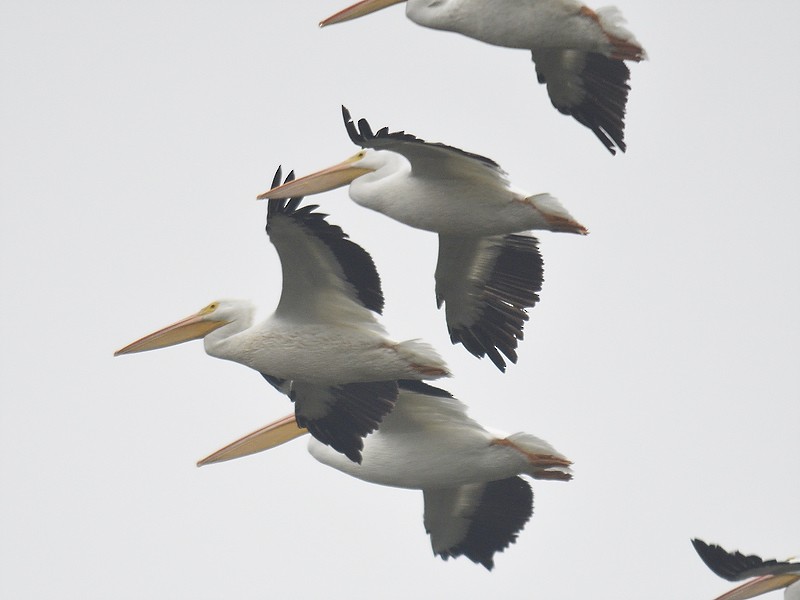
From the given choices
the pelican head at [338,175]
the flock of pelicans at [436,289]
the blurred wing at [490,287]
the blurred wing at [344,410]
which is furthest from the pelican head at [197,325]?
the blurred wing at [490,287]

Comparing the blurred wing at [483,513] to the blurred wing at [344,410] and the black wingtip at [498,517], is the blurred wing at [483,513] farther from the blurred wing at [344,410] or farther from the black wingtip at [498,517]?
the blurred wing at [344,410]

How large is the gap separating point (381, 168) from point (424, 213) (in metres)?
0.88

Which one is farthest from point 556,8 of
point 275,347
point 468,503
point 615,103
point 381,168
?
point 468,503

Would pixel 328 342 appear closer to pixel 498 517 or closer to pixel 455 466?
pixel 455 466

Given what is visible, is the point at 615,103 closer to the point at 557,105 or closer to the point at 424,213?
the point at 557,105

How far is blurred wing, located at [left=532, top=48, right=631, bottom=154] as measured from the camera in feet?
48.8

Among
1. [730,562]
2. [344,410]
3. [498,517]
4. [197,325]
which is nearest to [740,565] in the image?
[730,562]

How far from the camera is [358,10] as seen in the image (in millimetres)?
15305

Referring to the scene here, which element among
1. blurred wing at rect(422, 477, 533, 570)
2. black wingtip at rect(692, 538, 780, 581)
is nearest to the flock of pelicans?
black wingtip at rect(692, 538, 780, 581)

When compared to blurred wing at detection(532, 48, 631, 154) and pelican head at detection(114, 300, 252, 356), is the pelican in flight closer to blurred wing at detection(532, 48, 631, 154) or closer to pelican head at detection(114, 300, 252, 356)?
blurred wing at detection(532, 48, 631, 154)

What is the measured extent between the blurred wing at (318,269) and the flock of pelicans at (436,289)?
10 mm

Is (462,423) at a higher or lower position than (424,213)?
lower

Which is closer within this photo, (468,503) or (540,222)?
(540,222)

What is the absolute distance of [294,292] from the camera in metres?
14.7
